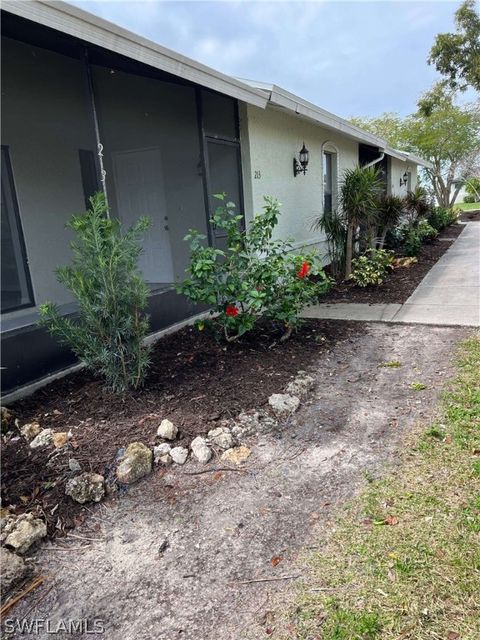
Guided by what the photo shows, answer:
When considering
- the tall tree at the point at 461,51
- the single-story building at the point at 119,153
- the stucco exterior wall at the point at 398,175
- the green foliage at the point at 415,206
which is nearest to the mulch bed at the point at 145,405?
the single-story building at the point at 119,153

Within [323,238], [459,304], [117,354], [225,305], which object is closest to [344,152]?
[323,238]

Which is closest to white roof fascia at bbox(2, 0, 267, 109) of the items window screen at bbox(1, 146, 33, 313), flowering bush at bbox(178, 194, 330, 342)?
flowering bush at bbox(178, 194, 330, 342)

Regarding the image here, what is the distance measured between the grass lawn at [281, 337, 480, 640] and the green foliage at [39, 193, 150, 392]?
2.00 meters

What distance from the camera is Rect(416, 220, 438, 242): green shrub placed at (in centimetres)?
1196

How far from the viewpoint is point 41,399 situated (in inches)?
143

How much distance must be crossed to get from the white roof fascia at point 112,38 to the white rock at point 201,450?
9.45 ft

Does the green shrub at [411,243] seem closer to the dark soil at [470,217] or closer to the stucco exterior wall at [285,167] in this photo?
the stucco exterior wall at [285,167]

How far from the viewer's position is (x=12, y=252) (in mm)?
5379

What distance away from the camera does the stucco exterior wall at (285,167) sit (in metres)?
6.72

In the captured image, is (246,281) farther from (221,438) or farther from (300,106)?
(300,106)

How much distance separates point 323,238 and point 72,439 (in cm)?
765

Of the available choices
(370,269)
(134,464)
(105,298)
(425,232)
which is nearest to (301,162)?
(370,269)

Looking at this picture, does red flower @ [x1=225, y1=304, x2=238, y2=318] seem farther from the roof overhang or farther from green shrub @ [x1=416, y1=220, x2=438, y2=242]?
green shrub @ [x1=416, y1=220, x2=438, y2=242]

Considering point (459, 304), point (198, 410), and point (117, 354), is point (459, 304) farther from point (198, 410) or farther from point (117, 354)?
point (117, 354)
